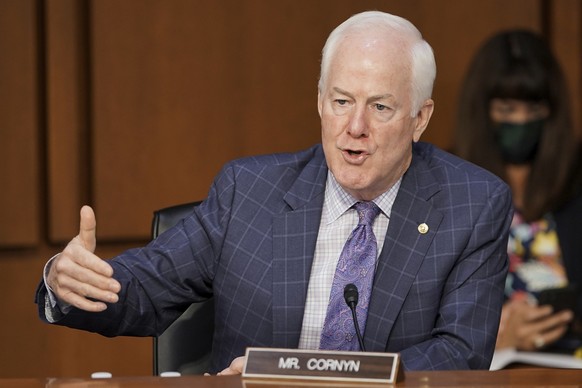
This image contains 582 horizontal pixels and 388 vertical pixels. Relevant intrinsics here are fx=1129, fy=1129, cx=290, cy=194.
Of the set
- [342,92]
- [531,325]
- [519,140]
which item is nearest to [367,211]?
[342,92]

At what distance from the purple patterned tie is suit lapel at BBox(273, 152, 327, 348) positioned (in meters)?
0.06

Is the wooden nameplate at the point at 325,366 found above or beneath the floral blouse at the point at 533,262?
above

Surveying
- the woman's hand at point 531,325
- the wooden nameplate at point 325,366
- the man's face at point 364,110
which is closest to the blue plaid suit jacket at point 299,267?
the man's face at point 364,110

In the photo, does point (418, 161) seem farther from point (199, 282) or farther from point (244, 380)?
point (244, 380)

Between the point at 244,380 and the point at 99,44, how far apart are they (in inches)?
77.0

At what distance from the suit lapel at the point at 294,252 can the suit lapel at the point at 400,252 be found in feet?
0.46

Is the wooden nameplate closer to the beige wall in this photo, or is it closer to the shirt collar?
the shirt collar

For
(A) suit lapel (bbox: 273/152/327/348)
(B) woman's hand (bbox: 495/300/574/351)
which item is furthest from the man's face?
(B) woman's hand (bbox: 495/300/574/351)

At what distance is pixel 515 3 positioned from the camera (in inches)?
156

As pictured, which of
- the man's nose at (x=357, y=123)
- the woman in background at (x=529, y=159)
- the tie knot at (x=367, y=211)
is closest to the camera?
the man's nose at (x=357, y=123)

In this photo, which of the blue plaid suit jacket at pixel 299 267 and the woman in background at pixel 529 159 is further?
the woman in background at pixel 529 159

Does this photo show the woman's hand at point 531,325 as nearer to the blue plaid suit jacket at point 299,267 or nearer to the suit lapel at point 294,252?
the blue plaid suit jacket at point 299,267

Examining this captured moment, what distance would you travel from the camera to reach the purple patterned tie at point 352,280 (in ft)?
7.09

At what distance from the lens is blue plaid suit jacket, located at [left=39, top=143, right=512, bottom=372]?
2.15m
